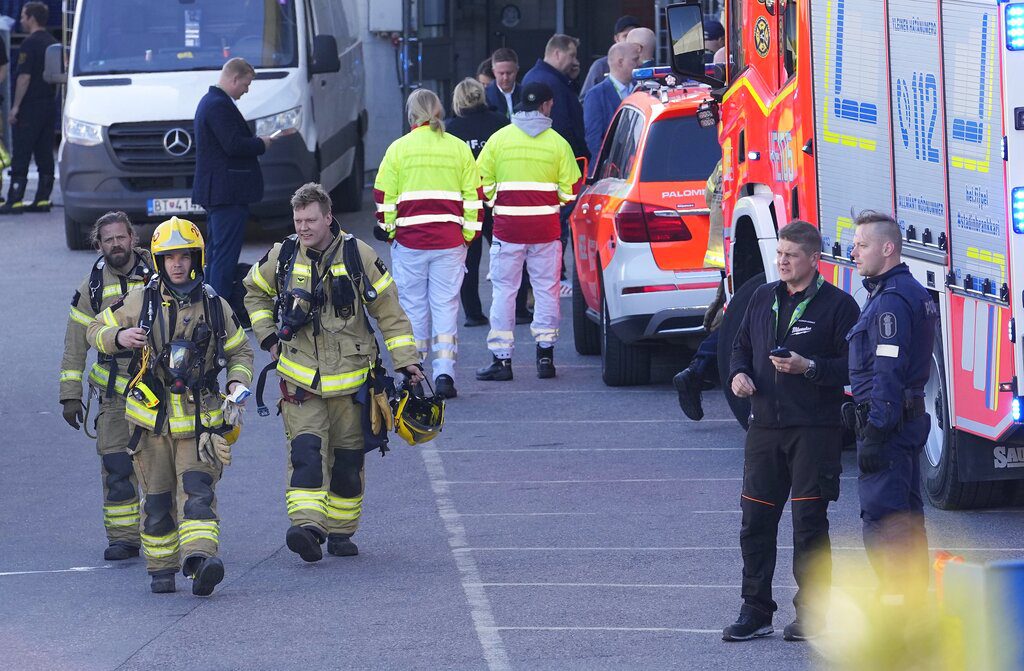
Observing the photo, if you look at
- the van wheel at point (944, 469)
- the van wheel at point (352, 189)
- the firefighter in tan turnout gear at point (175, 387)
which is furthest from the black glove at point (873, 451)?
the van wheel at point (352, 189)

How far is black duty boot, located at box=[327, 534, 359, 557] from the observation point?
802 centimetres

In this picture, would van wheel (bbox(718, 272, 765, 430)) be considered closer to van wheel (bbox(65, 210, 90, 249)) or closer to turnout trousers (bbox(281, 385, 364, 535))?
turnout trousers (bbox(281, 385, 364, 535))

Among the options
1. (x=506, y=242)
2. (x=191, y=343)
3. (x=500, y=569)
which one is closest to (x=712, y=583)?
(x=500, y=569)

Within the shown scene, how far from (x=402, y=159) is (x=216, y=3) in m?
6.88

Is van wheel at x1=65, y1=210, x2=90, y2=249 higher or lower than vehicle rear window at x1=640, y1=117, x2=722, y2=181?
lower

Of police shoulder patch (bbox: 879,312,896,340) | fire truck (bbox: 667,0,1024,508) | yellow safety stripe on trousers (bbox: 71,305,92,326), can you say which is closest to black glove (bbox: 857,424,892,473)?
police shoulder patch (bbox: 879,312,896,340)

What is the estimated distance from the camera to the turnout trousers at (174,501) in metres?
7.38

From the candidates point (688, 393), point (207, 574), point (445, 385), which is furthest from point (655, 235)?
point (207, 574)

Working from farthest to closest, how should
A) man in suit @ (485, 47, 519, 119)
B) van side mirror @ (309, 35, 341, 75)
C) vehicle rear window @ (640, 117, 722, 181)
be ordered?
1. van side mirror @ (309, 35, 341, 75)
2. man in suit @ (485, 47, 519, 119)
3. vehicle rear window @ (640, 117, 722, 181)

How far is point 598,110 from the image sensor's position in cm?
1522

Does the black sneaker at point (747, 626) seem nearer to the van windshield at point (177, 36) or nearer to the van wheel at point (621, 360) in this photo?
the van wheel at point (621, 360)

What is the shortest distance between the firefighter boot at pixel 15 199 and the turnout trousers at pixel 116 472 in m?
14.0

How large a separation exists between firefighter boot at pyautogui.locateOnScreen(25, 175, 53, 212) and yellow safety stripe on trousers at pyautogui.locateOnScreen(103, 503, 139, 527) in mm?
14319

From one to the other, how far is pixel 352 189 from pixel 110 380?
13878 mm
